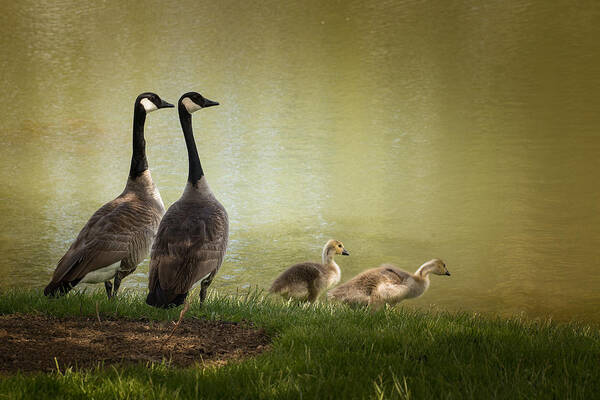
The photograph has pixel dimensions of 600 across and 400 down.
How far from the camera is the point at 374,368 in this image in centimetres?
438

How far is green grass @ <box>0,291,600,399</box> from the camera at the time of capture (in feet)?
13.2

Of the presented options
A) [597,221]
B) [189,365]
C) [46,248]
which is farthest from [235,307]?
[597,221]

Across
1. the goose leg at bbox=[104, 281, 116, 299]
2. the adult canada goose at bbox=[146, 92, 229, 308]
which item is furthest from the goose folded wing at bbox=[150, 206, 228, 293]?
the goose leg at bbox=[104, 281, 116, 299]

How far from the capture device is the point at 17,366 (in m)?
4.60

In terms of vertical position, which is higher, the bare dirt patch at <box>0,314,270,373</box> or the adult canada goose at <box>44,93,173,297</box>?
the adult canada goose at <box>44,93,173,297</box>

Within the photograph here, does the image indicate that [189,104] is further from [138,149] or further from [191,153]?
[138,149]

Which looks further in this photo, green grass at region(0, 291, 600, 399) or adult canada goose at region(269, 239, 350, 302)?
adult canada goose at region(269, 239, 350, 302)

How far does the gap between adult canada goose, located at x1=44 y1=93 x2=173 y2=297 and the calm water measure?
2247mm

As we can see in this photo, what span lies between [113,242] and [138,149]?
140cm

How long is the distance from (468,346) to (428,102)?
14.3 m

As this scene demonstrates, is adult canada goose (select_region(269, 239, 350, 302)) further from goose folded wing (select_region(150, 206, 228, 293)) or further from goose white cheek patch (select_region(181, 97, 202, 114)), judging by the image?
goose white cheek patch (select_region(181, 97, 202, 114))

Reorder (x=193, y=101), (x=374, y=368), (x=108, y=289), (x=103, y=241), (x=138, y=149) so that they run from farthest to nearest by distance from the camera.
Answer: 1. (x=138, y=149)
2. (x=193, y=101)
3. (x=108, y=289)
4. (x=103, y=241)
5. (x=374, y=368)

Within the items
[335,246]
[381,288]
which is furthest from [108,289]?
[335,246]

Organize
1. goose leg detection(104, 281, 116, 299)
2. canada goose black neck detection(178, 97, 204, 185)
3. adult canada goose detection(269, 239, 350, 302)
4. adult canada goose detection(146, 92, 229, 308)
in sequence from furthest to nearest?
adult canada goose detection(269, 239, 350, 302)
canada goose black neck detection(178, 97, 204, 185)
goose leg detection(104, 281, 116, 299)
adult canada goose detection(146, 92, 229, 308)
